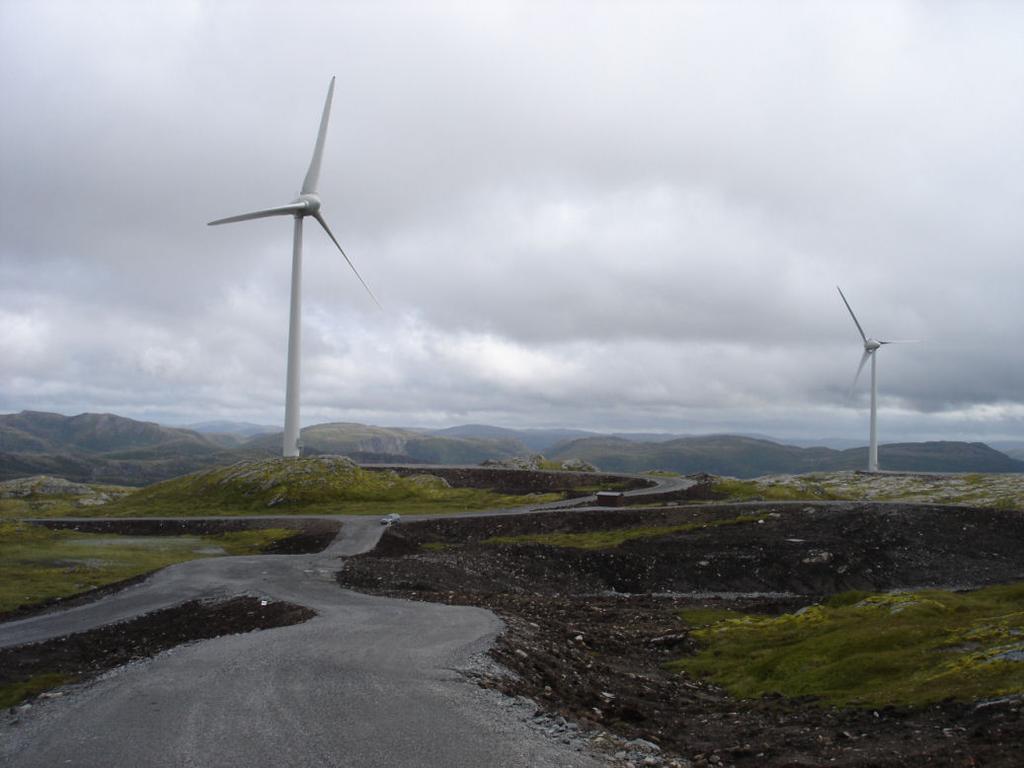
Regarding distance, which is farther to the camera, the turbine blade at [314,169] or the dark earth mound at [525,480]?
the dark earth mound at [525,480]

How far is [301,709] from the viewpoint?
17453 millimetres

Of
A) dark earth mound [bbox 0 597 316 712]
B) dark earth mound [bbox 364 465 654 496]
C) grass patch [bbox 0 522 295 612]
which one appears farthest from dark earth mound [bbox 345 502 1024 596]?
dark earth mound [bbox 364 465 654 496]

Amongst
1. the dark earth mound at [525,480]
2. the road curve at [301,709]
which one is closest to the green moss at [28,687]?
the road curve at [301,709]

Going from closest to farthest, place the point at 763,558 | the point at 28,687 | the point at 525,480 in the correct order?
the point at 28,687, the point at 763,558, the point at 525,480

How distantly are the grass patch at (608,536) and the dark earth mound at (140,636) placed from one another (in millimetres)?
27920

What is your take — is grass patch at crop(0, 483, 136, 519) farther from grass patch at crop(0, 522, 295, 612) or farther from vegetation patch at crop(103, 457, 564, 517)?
grass patch at crop(0, 522, 295, 612)

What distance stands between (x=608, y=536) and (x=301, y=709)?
44.9m

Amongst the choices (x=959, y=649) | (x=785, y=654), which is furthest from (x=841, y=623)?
(x=959, y=649)

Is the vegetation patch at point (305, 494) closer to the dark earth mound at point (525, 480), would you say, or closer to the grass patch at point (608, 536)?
the dark earth mound at point (525, 480)

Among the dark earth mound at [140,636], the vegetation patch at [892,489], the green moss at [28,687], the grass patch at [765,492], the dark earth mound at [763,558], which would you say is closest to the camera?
the green moss at [28,687]

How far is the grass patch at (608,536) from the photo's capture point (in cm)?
5688

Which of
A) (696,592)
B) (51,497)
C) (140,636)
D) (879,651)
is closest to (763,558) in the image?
(696,592)

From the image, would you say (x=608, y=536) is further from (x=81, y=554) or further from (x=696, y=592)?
(x=81, y=554)

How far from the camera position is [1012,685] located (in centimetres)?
1777
